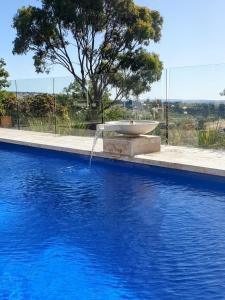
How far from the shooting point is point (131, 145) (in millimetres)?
7133

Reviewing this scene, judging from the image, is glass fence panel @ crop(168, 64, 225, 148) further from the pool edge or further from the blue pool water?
the blue pool water

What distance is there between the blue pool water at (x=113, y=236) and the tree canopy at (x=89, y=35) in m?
9.30

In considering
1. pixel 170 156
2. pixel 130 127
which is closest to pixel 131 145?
pixel 130 127

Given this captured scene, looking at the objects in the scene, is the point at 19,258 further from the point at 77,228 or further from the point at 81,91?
the point at 81,91

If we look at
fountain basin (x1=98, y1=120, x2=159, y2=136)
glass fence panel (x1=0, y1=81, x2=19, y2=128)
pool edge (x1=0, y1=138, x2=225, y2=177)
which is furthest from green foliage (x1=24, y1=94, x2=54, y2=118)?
fountain basin (x1=98, y1=120, x2=159, y2=136)

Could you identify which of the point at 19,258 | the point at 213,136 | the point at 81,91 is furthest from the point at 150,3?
the point at 19,258

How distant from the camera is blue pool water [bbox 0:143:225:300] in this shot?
298cm

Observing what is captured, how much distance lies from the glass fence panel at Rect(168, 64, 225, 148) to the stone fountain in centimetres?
99

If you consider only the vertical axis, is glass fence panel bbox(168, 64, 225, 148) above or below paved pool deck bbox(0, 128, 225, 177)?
above

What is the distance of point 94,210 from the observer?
4.86 m

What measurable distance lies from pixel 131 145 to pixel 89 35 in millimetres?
10056

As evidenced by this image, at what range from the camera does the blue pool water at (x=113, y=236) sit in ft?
9.79

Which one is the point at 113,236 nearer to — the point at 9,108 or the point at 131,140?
the point at 131,140

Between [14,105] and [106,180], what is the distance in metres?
8.16
